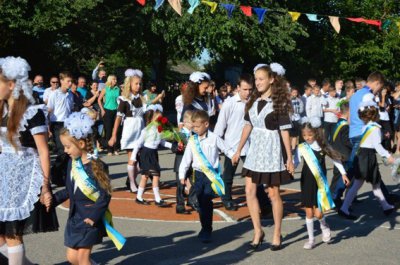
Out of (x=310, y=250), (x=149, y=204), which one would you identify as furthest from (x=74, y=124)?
(x=149, y=204)

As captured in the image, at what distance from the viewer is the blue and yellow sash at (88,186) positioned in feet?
18.0

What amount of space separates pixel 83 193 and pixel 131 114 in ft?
19.2

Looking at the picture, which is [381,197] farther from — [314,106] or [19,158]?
[314,106]

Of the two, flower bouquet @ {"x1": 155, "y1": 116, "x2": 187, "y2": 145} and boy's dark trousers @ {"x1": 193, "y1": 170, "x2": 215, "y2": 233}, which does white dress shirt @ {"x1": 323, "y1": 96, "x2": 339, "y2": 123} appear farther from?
boy's dark trousers @ {"x1": 193, "y1": 170, "x2": 215, "y2": 233}

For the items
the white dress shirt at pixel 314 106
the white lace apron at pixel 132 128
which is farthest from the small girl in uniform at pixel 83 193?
the white dress shirt at pixel 314 106

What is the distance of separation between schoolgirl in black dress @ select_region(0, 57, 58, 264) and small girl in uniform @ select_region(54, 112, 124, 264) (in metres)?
0.22

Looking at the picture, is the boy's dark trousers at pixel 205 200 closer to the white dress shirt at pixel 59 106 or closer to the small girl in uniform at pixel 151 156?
the small girl in uniform at pixel 151 156

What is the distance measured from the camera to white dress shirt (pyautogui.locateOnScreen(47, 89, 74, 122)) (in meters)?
13.3

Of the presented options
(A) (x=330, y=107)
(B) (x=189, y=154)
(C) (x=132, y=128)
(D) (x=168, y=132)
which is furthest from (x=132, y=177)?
(A) (x=330, y=107)

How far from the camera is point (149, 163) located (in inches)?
388

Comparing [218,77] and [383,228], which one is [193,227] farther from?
[218,77]

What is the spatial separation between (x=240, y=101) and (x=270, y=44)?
18401 millimetres

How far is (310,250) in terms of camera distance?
7254mm

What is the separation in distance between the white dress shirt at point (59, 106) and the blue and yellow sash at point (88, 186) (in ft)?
25.9
